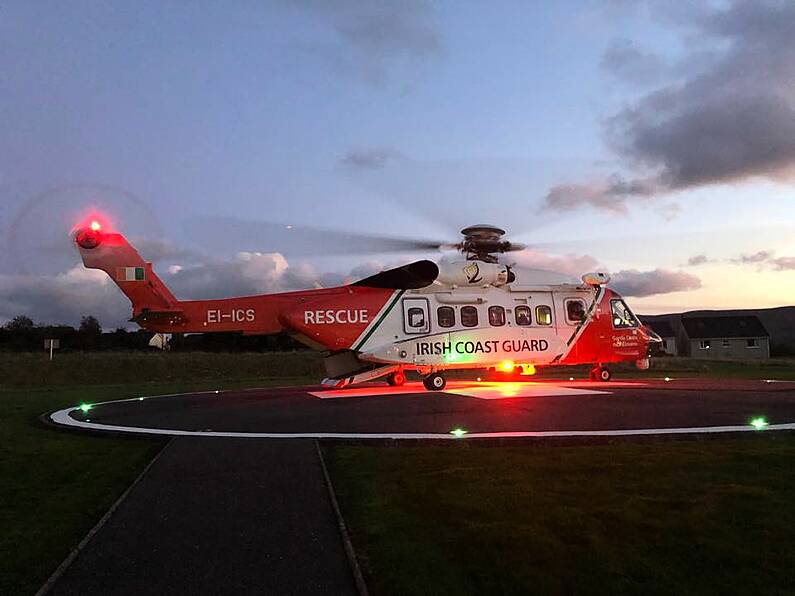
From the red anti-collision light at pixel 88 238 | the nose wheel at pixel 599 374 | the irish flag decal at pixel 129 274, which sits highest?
the red anti-collision light at pixel 88 238

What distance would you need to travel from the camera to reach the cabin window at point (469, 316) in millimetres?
20469

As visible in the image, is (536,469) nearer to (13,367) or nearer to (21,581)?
(21,581)

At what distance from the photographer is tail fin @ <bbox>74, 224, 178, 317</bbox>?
19.1m

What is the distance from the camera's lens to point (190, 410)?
14359 mm

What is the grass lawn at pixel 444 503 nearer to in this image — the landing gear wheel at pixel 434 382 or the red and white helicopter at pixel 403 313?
the red and white helicopter at pixel 403 313

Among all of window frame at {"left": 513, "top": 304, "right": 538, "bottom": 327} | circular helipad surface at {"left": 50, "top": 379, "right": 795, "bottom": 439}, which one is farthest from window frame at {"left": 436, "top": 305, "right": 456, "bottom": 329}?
circular helipad surface at {"left": 50, "top": 379, "right": 795, "bottom": 439}

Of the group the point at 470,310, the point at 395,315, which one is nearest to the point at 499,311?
the point at 470,310

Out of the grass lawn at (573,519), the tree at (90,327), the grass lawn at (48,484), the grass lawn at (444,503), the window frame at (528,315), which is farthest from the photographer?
the tree at (90,327)

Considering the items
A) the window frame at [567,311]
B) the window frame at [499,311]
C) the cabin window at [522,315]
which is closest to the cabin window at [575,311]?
the window frame at [567,311]

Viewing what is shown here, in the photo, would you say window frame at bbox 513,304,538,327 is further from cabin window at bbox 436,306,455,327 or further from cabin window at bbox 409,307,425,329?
cabin window at bbox 409,307,425,329

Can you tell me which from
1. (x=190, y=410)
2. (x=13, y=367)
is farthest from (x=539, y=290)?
(x=13, y=367)

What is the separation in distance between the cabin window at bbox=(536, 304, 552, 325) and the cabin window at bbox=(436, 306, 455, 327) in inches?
126

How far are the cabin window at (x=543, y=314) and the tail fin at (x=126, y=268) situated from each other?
11961 mm

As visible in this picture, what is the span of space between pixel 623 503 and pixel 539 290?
52.7ft
